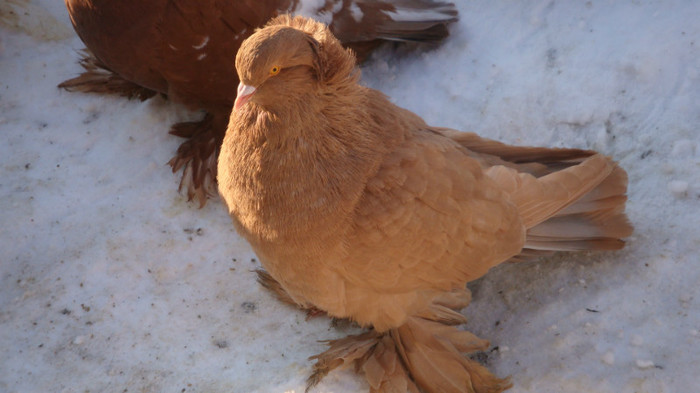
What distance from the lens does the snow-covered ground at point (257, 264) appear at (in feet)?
9.66

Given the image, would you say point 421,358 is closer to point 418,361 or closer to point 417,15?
point 418,361

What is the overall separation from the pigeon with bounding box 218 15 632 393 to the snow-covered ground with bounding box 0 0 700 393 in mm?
218

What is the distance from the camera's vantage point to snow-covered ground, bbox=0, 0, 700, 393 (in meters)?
2.95

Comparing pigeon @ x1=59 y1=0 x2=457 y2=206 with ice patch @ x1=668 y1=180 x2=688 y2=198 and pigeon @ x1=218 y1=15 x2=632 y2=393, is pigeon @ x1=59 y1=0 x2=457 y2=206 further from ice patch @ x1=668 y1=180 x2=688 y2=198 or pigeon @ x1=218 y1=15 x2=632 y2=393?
ice patch @ x1=668 y1=180 x2=688 y2=198

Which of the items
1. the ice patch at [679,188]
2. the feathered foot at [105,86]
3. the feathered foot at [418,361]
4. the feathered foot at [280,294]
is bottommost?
the feathered foot at [280,294]

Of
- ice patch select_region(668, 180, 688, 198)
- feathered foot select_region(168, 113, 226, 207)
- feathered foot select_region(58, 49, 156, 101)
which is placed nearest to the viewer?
ice patch select_region(668, 180, 688, 198)

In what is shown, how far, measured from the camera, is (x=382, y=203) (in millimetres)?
2416

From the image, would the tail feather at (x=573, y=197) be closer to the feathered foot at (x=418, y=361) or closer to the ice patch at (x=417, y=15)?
Answer: the feathered foot at (x=418, y=361)

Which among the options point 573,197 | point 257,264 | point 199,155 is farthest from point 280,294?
point 573,197

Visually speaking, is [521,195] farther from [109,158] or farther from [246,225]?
[109,158]

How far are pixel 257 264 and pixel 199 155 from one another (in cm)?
82

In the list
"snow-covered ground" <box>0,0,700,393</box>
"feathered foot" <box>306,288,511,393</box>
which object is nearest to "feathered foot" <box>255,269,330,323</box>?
"snow-covered ground" <box>0,0,700,393</box>

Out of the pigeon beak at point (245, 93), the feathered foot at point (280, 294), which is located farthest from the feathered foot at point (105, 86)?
the pigeon beak at point (245, 93)

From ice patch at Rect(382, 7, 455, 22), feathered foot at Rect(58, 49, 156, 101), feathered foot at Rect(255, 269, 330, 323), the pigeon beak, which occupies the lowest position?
feathered foot at Rect(255, 269, 330, 323)
